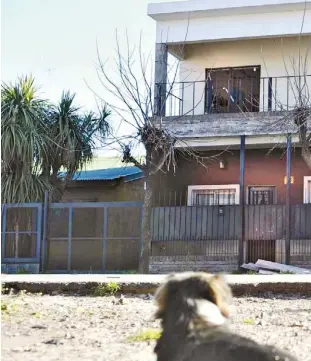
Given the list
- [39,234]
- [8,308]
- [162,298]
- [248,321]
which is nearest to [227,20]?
[39,234]

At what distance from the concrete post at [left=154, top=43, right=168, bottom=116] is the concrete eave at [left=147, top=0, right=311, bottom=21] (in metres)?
0.91

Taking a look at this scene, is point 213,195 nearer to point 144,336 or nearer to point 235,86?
point 235,86

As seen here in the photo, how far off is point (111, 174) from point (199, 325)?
19.6 metres

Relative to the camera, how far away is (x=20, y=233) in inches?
739

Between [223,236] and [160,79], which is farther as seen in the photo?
[160,79]

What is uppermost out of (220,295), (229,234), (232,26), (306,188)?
(232,26)

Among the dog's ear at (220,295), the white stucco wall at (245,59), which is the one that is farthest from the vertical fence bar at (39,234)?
the dog's ear at (220,295)

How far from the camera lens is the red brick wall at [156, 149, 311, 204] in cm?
1967

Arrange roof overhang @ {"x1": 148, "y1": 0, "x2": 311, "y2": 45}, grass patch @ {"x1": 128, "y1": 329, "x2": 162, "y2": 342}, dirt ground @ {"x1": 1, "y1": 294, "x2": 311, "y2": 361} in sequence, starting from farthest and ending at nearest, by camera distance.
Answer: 1. roof overhang @ {"x1": 148, "y1": 0, "x2": 311, "y2": 45}
2. grass patch @ {"x1": 128, "y1": 329, "x2": 162, "y2": 342}
3. dirt ground @ {"x1": 1, "y1": 294, "x2": 311, "y2": 361}

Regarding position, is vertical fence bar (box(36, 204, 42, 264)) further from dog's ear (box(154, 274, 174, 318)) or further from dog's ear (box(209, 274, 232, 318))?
dog's ear (box(209, 274, 232, 318))

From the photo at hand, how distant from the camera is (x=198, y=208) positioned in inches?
723

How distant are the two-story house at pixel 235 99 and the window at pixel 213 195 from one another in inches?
1.0

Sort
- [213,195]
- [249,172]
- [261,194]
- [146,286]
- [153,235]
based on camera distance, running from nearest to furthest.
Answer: [146,286] → [153,235] → [261,194] → [249,172] → [213,195]

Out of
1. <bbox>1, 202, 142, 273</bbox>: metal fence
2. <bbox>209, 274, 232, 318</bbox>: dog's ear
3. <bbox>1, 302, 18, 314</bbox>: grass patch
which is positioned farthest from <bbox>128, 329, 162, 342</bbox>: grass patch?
<bbox>1, 202, 142, 273</bbox>: metal fence
